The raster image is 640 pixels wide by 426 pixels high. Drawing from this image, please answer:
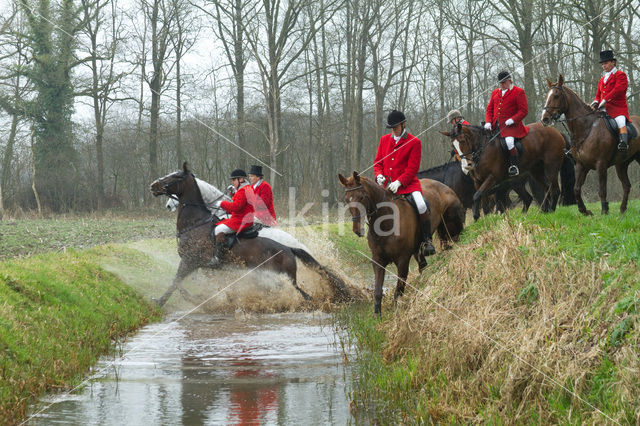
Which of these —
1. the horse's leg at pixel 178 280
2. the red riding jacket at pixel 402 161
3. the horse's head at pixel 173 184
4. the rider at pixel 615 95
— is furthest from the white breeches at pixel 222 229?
the rider at pixel 615 95

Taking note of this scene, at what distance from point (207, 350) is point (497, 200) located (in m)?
6.80

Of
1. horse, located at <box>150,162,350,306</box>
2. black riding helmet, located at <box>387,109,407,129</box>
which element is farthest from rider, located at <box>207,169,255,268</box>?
black riding helmet, located at <box>387,109,407,129</box>

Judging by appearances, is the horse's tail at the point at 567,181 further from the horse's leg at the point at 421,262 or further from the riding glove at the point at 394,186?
the riding glove at the point at 394,186

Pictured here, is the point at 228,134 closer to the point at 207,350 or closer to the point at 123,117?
the point at 123,117

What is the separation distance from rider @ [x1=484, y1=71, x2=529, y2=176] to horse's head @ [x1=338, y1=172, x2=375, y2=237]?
3.58m

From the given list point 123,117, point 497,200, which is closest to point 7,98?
point 123,117

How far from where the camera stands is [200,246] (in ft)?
38.5

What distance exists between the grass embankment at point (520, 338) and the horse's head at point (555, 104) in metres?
2.74

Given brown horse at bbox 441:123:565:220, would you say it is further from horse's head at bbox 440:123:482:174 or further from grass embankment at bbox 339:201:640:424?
grass embankment at bbox 339:201:640:424

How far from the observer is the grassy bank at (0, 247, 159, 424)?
19.6 ft

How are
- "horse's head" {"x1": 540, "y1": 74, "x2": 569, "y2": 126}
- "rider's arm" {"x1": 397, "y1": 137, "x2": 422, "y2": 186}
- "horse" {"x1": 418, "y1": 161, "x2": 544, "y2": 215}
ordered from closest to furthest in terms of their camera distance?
"rider's arm" {"x1": 397, "y1": 137, "x2": 422, "y2": 186}, "horse's head" {"x1": 540, "y1": 74, "x2": 569, "y2": 126}, "horse" {"x1": 418, "y1": 161, "x2": 544, "y2": 215}

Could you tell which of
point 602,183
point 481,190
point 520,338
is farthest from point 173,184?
point 520,338

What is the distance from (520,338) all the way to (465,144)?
598cm

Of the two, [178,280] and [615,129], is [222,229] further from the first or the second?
[615,129]
